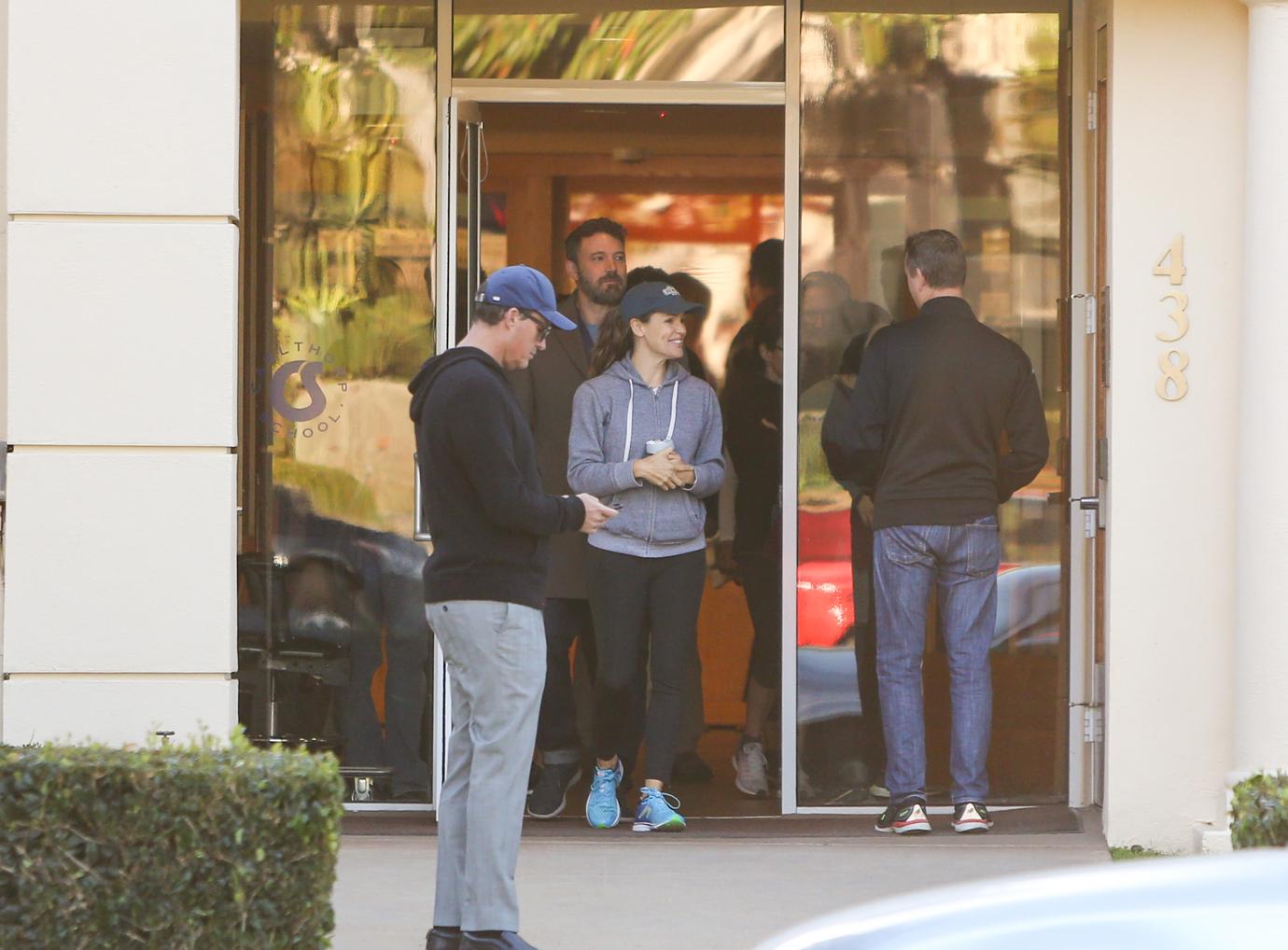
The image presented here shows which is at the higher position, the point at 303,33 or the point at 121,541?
the point at 303,33

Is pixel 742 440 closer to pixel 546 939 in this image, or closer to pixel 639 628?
pixel 639 628

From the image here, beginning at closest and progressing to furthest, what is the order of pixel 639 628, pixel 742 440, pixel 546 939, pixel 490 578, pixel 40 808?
pixel 40 808 → pixel 490 578 → pixel 546 939 → pixel 639 628 → pixel 742 440

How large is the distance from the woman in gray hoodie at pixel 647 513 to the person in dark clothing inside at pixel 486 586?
1.74 metres

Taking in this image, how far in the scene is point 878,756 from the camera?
7828 millimetres

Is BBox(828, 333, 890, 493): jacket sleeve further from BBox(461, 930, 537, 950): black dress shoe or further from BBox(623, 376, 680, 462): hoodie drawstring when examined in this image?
BBox(461, 930, 537, 950): black dress shoe

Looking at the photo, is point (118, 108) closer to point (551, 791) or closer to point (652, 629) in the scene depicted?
point (652, 629)

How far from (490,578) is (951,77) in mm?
3354

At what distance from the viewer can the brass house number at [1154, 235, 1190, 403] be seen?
7004mm

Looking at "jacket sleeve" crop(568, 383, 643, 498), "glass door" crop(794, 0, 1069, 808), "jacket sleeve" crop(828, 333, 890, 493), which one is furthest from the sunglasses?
"glass door" crop(794, 0, 1069, 808)

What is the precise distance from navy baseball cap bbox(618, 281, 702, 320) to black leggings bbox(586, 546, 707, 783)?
0.89 m

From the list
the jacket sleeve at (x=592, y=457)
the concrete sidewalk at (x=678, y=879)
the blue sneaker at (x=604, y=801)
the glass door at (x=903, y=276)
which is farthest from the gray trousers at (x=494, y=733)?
the glass door at (x=903, y=276)

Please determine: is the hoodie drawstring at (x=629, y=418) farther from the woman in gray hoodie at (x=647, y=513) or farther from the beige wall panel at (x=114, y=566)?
the beige wall panel at (x=114, y=566)

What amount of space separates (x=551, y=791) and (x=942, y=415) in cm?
211

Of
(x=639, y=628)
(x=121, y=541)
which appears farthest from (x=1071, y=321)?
(x=121, y=541)
